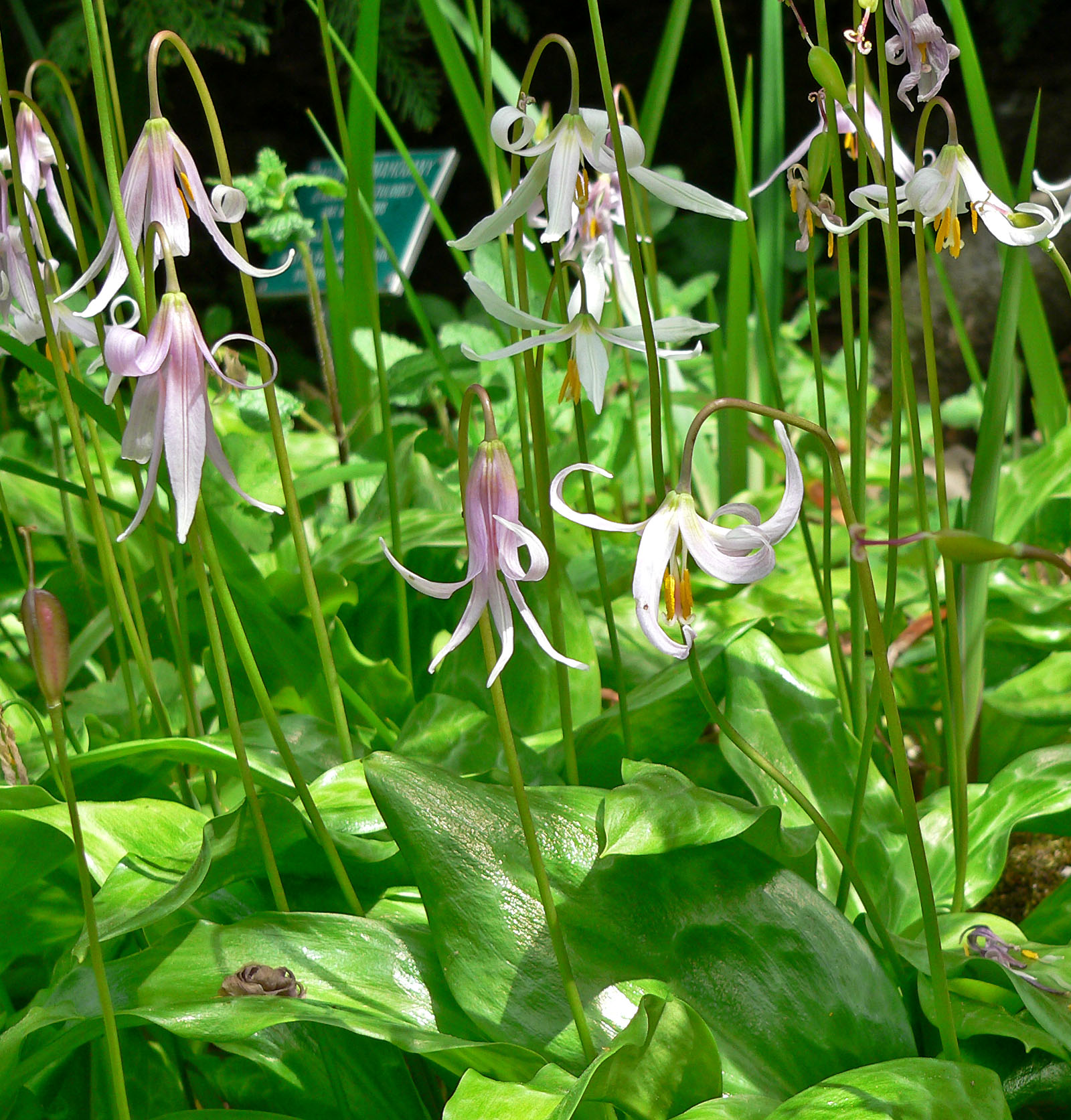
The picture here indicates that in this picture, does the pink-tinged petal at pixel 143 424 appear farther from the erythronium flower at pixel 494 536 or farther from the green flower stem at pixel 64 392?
the erythronium flower at pixel 494 536

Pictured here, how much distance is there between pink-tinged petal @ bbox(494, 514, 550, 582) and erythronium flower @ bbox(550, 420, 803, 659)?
0.03 meters

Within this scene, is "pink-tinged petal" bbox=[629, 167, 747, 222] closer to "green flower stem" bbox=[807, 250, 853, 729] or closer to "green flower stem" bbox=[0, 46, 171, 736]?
"green flower stem" bbox=[807, 250, 853, 729]

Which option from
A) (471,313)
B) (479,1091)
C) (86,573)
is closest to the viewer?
(479,1091)

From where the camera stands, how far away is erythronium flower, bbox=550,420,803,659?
26.3 inches

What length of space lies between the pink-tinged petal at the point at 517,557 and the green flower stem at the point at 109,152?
32cm

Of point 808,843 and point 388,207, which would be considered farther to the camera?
point 388,207

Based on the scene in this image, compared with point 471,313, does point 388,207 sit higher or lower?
higher

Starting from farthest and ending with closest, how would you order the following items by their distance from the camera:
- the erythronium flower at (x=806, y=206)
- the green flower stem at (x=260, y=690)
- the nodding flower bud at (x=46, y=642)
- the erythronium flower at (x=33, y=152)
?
the erythronium flower at (x=33, y=152), the erythronium flower at (x=806, y=206), the green flower stem at (x=260, y=690), the nodding flower bud at (x=46, y=642)

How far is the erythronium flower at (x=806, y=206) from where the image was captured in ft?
3.03

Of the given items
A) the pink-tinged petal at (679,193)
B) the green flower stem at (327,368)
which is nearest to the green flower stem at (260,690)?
the pink-tinged petal at (679,193)

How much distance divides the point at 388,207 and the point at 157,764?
1348 millimetres

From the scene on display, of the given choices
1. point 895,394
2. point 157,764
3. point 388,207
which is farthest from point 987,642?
point 388,207

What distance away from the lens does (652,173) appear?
81 centimetres

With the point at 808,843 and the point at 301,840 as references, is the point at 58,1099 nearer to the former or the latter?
the point at 301,840
